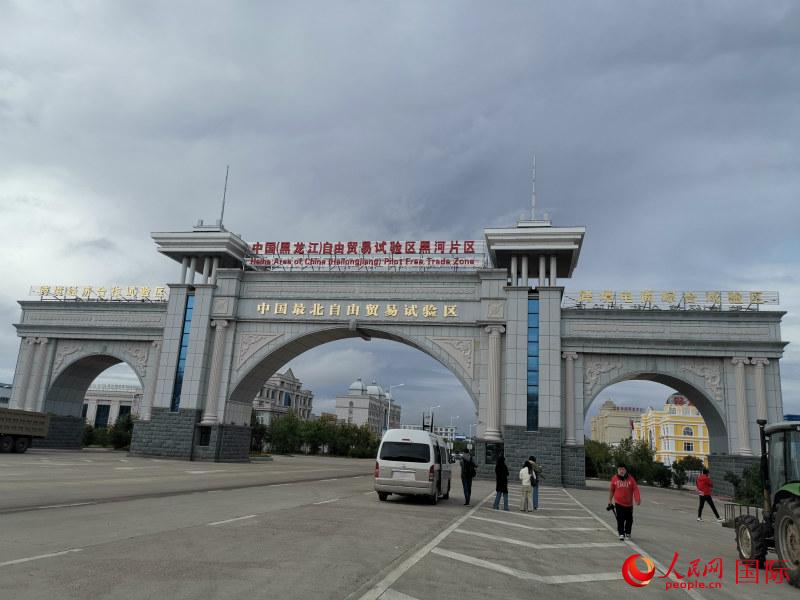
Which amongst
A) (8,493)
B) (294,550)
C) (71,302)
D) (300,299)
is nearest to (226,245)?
(300,299)

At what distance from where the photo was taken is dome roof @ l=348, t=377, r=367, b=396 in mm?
132750

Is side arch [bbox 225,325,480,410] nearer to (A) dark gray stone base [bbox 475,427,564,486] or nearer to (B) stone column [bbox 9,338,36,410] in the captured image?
(A) dark gray stone base [bbox 475,427,564,486]

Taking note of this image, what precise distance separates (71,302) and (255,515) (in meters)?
33.2

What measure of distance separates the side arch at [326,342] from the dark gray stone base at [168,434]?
8.32 feet

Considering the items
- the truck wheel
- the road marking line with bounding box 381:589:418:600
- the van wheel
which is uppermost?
the truck wheel

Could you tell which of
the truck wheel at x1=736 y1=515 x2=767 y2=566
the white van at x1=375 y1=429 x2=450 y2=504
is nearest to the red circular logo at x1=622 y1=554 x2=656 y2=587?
the truck wheel at x1=736 y1=515 x2=767 y2=566

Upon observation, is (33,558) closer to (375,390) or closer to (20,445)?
(20,445)

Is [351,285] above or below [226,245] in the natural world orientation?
below

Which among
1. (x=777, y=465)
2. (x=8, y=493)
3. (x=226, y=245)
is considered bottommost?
(x=8, y=493)

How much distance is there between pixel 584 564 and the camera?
857 cm

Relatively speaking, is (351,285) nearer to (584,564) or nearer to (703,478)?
(703,478)

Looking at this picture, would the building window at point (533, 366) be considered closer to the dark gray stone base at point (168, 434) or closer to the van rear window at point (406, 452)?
the van rear window at point (406, 452)

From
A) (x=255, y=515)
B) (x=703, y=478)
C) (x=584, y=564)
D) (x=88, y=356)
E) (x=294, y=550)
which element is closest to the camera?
(x=294, y=550)

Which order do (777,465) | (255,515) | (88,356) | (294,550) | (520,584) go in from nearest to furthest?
(520,584) < (294,550) < (777,465) < (255,515) < (88,356)
